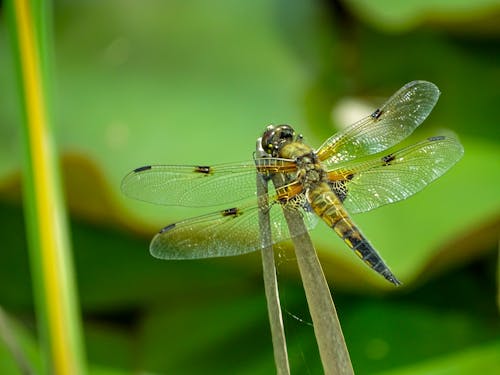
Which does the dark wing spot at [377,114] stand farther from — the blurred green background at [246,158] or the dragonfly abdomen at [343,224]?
the blurred green background at [246,158]

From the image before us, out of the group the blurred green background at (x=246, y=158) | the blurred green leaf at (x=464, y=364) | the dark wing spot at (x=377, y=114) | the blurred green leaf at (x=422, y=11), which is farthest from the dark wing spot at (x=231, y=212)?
the blurred green leaf at (x=422, y=11)

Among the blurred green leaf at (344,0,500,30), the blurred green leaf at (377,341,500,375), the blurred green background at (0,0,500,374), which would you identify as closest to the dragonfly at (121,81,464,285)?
the blurred green background at (0,0,500,374)

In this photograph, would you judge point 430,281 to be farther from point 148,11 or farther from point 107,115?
point 148,11

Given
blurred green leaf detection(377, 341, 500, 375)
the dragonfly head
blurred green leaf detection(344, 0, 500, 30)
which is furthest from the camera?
blurred green leaf detection(344, 0, 500, 30)

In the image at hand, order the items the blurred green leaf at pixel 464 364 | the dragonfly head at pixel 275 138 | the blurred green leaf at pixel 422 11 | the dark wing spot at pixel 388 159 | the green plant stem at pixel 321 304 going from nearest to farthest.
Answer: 1. the green plant stem at pixel 321 304
2. the dragonfly head at pixel 275 138
3. the dark wing spot at pixel 388 159
4. the blurred green leaf at pixel 464 364
5. the blurred green leaf at pixel 422 11

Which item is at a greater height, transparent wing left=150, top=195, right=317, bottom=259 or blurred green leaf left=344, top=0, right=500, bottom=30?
blurred green leaf left=344, top=0, right=500, bottom=30

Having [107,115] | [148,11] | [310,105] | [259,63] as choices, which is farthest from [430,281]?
[148,11]

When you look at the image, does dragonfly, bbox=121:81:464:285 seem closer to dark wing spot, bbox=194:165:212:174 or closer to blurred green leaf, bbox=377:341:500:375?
dark wing spot, bbox=194:165:212:174

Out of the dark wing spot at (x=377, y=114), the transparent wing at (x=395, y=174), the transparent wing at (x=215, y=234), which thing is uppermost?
the dark wing spot at (x=377, y=114)

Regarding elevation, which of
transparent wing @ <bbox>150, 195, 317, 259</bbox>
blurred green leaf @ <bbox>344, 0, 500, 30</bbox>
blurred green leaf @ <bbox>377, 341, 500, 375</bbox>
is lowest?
blurred green leaf @ <bbox>377, 341, 500, 375</bbox>

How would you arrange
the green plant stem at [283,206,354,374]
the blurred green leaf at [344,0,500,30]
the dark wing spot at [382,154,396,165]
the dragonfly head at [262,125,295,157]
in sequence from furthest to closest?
the blurred green leaf at [344,0,500,30] < the dark wing spot at [382,154,396,165] < the dragonfly head at [262,125,295,157] < the green plant stem at [283,206,354,374]
